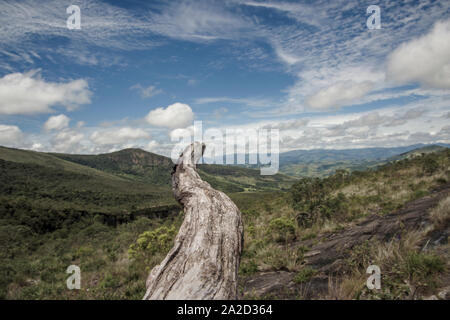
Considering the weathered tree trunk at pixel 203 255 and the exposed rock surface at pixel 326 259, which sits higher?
the weathered tree trunk at pixel 203 255

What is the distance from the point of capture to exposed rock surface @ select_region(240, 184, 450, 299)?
3.85 meters

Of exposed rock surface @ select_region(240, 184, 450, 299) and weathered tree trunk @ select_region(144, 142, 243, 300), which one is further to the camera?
exposed rock surface @ select_region(240, 184, 450, 299)

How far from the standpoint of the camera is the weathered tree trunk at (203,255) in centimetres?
263

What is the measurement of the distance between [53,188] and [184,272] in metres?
140

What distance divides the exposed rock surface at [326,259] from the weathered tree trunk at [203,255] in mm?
1361

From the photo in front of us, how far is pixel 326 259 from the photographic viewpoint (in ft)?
15.9

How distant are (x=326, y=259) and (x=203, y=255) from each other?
3.43 m

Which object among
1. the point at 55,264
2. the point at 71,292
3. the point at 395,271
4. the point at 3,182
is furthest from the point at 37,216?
the point at 3,182

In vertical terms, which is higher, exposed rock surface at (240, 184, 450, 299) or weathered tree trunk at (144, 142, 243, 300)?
weathered tree trunk at (144, 142, 243, 300)

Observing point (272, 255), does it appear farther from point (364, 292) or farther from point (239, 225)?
point (364, 292)

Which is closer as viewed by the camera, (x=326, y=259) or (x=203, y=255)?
(x=203, y=255)

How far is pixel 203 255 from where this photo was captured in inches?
120

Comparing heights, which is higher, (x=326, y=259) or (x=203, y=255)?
(x=203, y=255)

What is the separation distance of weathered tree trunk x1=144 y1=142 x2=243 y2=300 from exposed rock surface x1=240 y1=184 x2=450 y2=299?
1.36 meters
